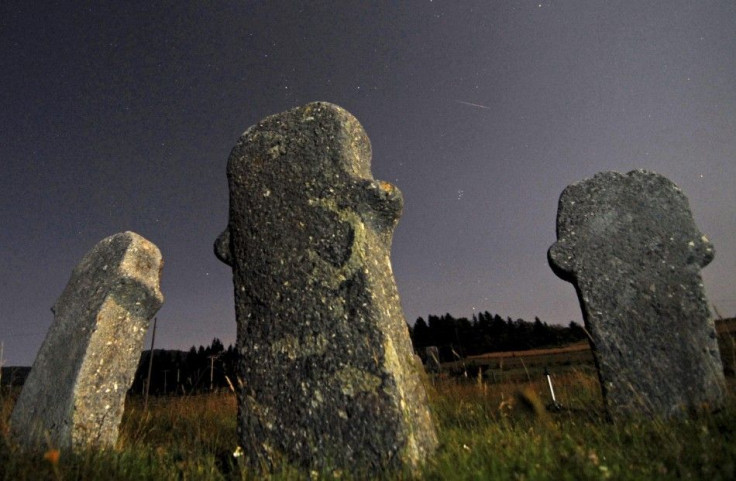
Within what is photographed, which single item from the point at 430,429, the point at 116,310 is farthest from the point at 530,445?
the point at 116,310

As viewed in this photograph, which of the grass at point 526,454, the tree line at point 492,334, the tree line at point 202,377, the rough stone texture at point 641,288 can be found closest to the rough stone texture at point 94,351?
the grass at point 526,454

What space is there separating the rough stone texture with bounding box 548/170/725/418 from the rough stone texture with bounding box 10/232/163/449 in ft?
12.4

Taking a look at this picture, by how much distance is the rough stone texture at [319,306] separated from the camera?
123 inches

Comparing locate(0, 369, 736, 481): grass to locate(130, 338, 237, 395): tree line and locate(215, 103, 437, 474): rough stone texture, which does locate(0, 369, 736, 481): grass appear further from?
locate(130, 338, 237, 395): tree line

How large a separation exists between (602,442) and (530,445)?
1.58 ft

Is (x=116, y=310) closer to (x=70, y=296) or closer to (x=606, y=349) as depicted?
(x=70, y=296)

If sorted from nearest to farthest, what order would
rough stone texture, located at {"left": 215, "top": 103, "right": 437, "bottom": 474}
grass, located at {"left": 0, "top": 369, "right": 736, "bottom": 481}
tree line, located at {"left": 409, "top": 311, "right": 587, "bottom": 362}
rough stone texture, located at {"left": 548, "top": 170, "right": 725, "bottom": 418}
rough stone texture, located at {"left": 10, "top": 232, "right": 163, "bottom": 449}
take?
1. grass, located at {"left": 0, "top": 369, "right": 736, "bottom": 481}
2. rough stone texture, located at {"left": 215, "top": 103, "right": 437, "bottom": 474}
3. rough stone texture, located at {"left": 548, "top": 170, "right": 725, "bottom": 418}
4. rough stone texture, located at {"left": 10, "top": 232, "right": 163, "bottom": 449}
5. tree line, located at {"left": 409, "top": 311, "right": 587, "bottom": 362}

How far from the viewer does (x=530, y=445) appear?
2.83m

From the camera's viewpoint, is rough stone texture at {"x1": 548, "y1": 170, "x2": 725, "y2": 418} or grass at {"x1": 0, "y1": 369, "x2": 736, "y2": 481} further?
rough stone texture at {"x1": 548, "y1": 170, "x2": 725, "y2": 418}

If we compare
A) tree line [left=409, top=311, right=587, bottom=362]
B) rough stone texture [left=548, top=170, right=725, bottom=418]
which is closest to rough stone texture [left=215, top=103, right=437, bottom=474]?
rough stone texture [left=548, top=170, right=725, bottom=418]

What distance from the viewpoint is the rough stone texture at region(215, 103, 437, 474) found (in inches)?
123

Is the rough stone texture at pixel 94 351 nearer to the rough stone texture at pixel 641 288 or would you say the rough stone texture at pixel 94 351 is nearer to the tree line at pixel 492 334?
the rough stone texture at pixel 641 288

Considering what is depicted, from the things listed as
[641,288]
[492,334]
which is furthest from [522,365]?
[492,334]

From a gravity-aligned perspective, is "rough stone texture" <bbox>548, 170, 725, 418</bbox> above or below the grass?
above
